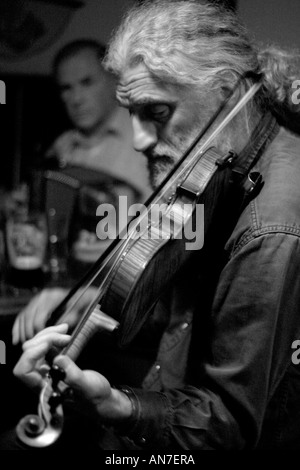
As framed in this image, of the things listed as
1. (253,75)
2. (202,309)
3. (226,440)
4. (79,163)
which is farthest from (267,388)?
(79,163)

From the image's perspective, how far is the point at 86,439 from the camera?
3.85ft

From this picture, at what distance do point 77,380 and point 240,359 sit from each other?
28 cm

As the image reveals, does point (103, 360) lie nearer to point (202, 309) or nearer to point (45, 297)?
point (45, 297)

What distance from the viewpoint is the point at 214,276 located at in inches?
38.9

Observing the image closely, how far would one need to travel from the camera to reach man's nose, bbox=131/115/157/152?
1037 millimetres

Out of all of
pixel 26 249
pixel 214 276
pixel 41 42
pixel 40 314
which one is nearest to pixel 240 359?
pixel 214 276

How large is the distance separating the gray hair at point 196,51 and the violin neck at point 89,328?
0.50 m

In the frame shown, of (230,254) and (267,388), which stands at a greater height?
(230,254)

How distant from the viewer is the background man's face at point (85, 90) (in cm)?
158

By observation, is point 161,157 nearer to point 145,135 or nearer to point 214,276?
point 145,135

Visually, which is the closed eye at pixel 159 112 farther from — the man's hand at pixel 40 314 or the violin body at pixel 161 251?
the man's hand at pixel 40 314

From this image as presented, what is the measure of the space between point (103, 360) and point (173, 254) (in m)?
0.63

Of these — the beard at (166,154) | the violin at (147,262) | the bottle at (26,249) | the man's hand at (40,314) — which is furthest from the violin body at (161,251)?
the bottle at (26,249)

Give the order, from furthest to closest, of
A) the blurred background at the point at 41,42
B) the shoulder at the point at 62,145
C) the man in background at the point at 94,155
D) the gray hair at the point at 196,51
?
the shoulder at the point at 62,145, the man in background at the point at 94,155, the blurred background at the point at 41,42, the gray hair at the point at 196,51
